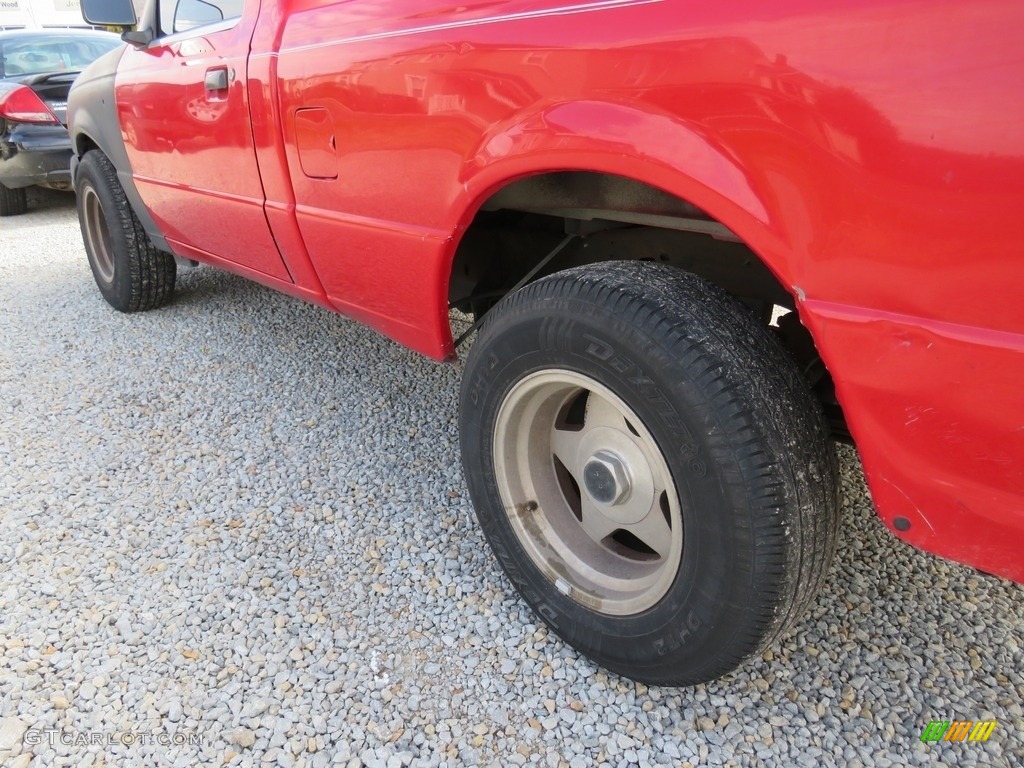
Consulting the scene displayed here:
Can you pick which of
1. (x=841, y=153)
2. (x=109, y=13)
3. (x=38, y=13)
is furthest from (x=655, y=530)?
(x=38, y=13)

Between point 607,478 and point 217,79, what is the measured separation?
195cm

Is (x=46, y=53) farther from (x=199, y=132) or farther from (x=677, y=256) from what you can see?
(x=677, y=256)

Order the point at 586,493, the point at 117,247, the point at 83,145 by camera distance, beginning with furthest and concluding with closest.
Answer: the point at 83,145
the point at 117,247
the point at 586,493

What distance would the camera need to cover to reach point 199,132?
268cm

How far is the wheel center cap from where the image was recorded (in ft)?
5.44

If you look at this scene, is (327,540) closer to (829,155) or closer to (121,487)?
(121,487)

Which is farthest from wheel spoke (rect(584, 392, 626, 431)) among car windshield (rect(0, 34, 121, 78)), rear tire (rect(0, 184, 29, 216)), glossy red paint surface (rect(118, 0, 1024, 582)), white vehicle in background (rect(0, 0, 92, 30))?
white vehicle in background (rect(0, 0, 92, 30))

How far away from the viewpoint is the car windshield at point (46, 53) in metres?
7.02

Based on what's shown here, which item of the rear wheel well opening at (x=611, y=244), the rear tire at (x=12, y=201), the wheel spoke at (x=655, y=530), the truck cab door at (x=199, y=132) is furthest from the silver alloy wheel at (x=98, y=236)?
the rear tire at (x=12, y=201)

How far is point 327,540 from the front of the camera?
2.22m

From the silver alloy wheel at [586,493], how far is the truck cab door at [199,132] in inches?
53.6

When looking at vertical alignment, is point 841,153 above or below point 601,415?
above

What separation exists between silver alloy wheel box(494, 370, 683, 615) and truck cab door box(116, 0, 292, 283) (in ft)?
4.46

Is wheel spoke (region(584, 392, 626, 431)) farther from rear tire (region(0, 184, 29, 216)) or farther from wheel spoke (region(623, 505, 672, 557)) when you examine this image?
rear tire (region(0, 184, 29, 216))
